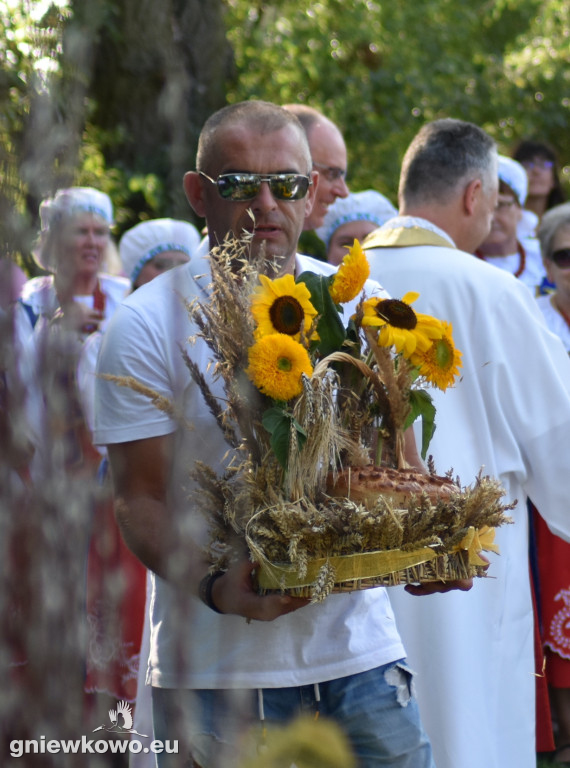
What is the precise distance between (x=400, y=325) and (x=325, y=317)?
16 cm

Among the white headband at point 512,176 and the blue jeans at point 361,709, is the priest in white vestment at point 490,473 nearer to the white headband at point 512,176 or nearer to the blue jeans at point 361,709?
the blue jeans at point 361,709

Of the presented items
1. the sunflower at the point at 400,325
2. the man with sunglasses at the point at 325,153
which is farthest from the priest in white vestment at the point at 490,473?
the man with sunglasses at the point at 325,153

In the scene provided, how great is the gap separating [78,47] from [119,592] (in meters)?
0.46

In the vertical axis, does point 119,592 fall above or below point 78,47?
below

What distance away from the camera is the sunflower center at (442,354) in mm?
2502

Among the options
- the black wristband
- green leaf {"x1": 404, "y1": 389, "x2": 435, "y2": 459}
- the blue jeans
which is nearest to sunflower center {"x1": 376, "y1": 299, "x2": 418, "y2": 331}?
green leaf {"x1": 404, "y1": 389, "x2": 435, "y2": 459}

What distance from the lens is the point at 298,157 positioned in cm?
278

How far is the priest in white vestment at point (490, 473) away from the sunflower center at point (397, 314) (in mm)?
1177

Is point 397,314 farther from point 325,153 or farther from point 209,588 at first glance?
point 325,153

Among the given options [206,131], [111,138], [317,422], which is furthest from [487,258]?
[111,138]

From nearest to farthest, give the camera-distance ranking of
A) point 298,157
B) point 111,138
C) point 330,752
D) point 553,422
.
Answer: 1. point 330,752
2. point 298,157
3. point 553,422
4. point 111,138

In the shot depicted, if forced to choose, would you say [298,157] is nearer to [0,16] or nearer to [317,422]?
[317,422]

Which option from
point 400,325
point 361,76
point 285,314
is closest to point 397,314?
point 400,325

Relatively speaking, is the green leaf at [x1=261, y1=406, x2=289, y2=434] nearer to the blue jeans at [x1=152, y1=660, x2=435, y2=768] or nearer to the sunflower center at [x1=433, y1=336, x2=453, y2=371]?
the sunflower center at [x1=433, y1=336, x2=453, y2=371]
